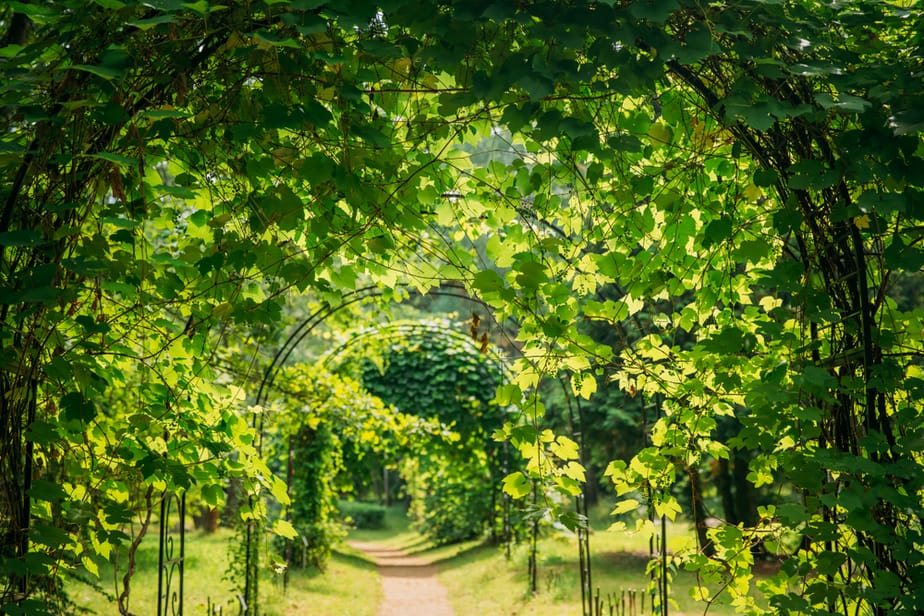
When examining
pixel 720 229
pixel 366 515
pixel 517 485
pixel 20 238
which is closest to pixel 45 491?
pixel 20 238

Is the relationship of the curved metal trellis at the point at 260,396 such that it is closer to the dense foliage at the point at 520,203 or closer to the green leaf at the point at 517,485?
the dense foliage at the point at 520,203

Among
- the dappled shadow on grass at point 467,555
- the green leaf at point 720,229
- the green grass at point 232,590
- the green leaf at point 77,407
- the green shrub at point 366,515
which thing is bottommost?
the green shrub at point 366,515

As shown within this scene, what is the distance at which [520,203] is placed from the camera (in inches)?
97.9

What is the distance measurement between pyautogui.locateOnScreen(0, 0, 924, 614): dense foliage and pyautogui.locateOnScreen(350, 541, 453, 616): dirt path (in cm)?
512

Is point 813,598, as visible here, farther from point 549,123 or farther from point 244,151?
point 244,151

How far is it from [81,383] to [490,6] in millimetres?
1342

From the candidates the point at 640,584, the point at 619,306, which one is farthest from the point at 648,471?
the point at 640,584

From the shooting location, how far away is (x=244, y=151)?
2248mm

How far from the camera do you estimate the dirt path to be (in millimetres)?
7191

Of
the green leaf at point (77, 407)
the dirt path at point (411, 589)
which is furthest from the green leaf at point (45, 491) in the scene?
the dirt path at point (411, 589)

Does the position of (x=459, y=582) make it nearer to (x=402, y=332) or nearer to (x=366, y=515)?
(x=402, y=332)

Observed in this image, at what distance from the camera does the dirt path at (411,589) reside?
7.19m

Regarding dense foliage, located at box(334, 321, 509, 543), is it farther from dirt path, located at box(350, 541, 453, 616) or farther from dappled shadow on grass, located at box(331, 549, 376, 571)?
dappled shadow on grass, located at box(331, 549, 376, 571)

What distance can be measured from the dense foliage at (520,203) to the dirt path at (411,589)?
201 inches
